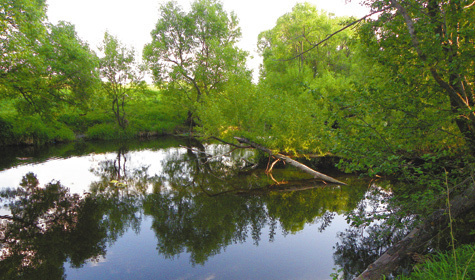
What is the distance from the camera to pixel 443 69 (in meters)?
4.40

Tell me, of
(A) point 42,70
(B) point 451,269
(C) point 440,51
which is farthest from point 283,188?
(A) point 42,70

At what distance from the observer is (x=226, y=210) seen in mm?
8695

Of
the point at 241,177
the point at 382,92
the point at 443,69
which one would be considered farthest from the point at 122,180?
the point at 443,69

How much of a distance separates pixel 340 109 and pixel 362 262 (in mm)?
3385

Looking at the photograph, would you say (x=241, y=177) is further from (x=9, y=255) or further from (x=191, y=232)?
(x=9, y=255)

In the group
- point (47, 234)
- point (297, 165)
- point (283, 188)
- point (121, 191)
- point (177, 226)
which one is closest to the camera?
point (47, 234)

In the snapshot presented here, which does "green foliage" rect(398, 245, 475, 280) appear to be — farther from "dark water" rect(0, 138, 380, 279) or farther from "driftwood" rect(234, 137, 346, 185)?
"driftwood" rect(234, 137, 346, 185)

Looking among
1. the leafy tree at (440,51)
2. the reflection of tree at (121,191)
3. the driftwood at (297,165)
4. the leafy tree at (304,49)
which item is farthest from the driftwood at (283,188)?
the leafy tree at (304,49)

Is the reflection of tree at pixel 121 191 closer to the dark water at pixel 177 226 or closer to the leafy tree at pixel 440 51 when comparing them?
the dark water at pixel 177 226

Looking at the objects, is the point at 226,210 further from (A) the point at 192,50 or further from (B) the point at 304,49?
(A) the point at 192,50

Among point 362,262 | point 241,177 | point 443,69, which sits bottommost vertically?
point 362,262

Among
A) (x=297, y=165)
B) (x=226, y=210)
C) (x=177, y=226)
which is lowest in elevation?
(x=177, y=226)

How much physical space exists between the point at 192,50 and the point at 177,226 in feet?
93.5

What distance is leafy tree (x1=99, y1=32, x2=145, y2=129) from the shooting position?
1189 inches
